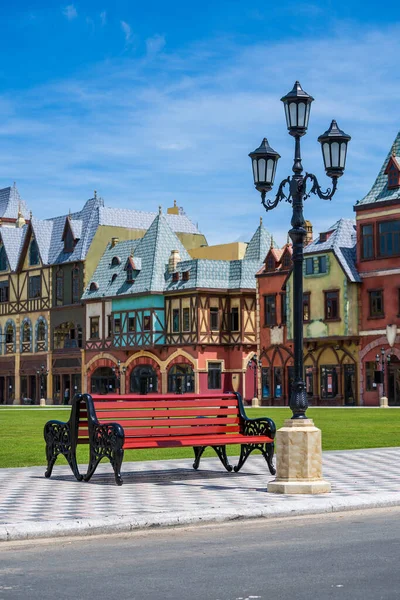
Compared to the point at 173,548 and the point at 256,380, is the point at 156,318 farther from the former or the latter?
the point at 173,548

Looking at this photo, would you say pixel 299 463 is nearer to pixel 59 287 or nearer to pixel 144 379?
pixel 144 379

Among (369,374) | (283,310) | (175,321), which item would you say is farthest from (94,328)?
(369,374)

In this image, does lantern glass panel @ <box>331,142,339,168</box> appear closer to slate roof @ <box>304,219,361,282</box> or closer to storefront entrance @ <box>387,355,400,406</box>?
storefront entrance @ <box>387,355,400,406</box>

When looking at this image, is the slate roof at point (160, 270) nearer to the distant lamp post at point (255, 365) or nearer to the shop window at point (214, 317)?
the shop window at point (214, 317)

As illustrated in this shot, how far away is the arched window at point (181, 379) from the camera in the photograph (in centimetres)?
7225

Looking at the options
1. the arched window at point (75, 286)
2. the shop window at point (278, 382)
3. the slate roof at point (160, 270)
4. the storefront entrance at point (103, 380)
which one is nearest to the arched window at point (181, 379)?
the slate roof at point (160, 270)

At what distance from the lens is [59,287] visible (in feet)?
274

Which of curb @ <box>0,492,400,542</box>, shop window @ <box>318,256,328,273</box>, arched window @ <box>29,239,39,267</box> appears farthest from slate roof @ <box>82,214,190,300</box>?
curb @ <box>0,492,400,542</box>

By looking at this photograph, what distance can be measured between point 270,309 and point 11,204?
39.6 metres

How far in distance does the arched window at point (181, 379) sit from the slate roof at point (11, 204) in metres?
33.5

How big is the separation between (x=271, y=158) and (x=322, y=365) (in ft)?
166

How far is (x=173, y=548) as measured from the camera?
377 inches

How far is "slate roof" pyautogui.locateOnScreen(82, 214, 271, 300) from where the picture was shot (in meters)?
72.7

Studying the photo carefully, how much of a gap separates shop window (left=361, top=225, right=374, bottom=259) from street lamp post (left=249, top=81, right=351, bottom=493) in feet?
152
